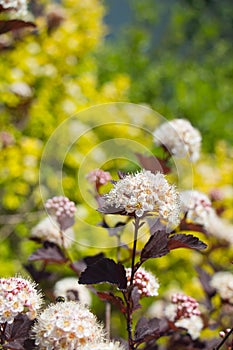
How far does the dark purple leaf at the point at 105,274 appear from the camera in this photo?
0.95 m

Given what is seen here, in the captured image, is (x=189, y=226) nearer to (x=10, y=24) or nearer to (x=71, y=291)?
(x=71, y=291)

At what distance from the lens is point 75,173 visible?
8.43 feet

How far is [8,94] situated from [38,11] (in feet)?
1.71

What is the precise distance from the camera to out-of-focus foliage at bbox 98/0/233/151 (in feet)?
12.7

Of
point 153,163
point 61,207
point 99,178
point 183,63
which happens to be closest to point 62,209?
point 61,207

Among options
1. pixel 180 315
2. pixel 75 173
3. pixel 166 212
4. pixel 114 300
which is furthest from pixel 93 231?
pixel 166 212

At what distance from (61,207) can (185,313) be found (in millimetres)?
345

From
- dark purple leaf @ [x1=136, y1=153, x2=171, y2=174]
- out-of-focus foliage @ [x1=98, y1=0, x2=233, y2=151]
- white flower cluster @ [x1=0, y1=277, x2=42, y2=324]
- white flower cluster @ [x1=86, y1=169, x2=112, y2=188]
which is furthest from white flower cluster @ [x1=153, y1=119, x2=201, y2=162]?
out-of-focus foliage @ [x1=98, y1=0, x2=233, y2=151]

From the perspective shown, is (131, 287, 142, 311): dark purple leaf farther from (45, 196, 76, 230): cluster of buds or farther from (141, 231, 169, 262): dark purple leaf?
(45, 196, 76, 230): cluster of buds

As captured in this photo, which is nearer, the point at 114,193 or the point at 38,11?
the point at 114,193

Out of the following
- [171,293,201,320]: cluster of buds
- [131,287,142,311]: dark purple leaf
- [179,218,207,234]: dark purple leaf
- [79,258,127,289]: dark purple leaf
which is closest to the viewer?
[79,258,127,289]: dark purple leaf

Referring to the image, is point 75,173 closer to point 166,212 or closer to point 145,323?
point 145,323

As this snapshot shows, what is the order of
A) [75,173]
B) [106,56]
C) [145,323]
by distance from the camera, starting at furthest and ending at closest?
[106,56], [75,173], [145,323]

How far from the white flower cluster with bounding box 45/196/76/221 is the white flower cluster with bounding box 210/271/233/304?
1.42 feet
